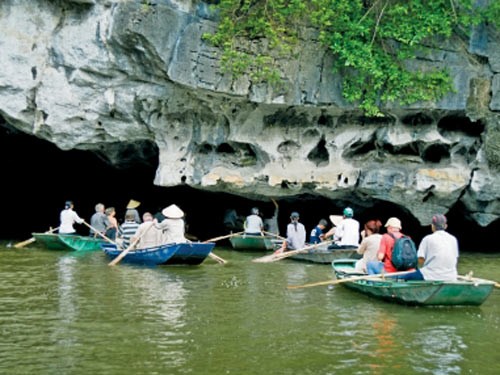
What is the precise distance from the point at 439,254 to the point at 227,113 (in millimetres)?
8344

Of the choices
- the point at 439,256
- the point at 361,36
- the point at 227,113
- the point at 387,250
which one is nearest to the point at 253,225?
the point at 227,113

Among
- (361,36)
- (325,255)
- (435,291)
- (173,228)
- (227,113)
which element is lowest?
(435,291)

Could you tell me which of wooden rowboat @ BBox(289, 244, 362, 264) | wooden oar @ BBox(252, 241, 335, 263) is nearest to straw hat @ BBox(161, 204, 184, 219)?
wooden oar @ BBox(252, 241, 335, 263)

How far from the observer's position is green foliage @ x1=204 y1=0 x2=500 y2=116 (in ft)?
49.3

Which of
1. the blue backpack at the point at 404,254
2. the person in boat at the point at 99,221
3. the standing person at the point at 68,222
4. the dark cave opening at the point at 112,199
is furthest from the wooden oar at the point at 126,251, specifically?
the dark cave opening at the point at 112,199

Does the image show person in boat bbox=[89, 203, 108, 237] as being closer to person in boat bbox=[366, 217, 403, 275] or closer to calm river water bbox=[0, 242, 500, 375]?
calm river water bbox=[0, 242, 500, 375]

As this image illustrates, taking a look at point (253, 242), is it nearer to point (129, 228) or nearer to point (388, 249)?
point (129, 228)

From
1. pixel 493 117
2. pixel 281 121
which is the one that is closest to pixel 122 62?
pixel 281 121

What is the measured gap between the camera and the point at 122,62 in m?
15.0

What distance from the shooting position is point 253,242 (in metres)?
17.9

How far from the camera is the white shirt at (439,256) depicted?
898 cm

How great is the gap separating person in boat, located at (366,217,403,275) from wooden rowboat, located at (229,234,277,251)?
7.68 m

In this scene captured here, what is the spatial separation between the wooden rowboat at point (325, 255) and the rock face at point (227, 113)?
233cm

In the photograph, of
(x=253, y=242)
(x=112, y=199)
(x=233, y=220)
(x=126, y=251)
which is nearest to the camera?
(x=126, y=251)
